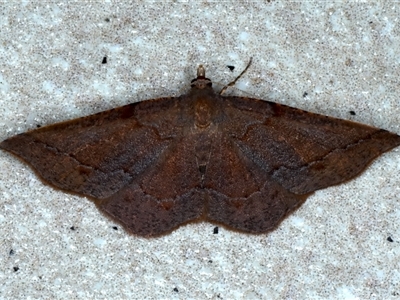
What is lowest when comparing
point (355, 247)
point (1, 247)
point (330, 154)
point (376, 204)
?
point (1, 247)

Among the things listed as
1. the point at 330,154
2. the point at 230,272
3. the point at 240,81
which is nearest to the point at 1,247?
the point at 230,272

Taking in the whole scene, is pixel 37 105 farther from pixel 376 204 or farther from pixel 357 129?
pixel 376 204

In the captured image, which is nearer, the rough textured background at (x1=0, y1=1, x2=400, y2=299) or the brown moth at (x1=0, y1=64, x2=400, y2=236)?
the brown moth at (x1=0, y1=64, x2=400, y2=236)

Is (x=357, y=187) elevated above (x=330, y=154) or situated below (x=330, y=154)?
below

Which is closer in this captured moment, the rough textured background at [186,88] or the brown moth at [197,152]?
the brown moth at [197,152]

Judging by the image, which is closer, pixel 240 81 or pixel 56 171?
pixel 56 171
